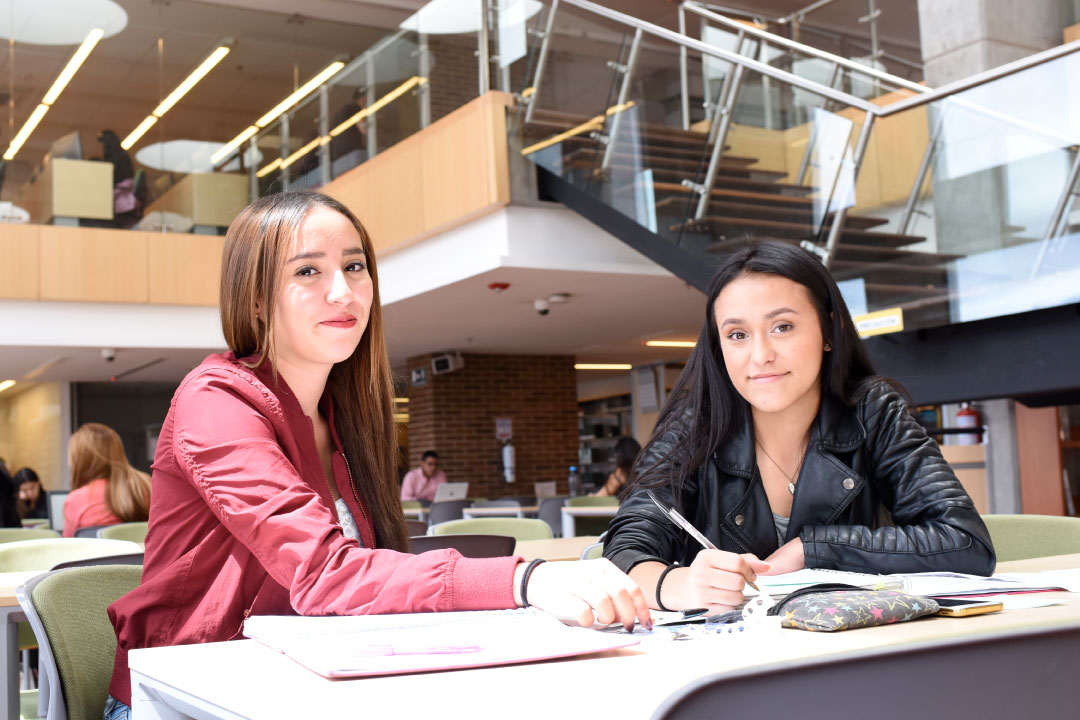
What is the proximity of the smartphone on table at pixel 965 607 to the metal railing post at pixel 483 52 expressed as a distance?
7.13 metres

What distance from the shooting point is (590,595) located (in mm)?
1021

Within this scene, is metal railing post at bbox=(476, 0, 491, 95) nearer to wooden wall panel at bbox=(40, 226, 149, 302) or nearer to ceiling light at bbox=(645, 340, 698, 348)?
wooden wall panel at bbox=(40, 226, 149, 302)

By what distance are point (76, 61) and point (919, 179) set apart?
8.94 metres

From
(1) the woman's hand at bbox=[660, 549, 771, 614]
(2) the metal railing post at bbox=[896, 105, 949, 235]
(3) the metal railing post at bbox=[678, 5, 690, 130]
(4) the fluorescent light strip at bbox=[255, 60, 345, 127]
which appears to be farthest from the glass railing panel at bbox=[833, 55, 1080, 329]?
(4) the fluorescent light strip at bbox=[255, 60, 345, 127]

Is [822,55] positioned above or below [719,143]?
above

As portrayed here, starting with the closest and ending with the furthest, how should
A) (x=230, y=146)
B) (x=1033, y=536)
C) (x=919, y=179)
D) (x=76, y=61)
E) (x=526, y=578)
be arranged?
(x=526, y=578) < (x=1033, y=536) < (x=919, y=179) < (x=76, y=61) < (x=230, y=146)

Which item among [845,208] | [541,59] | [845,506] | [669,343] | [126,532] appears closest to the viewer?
[845,506]

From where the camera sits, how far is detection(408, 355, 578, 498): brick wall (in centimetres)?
1263

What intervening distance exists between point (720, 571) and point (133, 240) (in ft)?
32.3

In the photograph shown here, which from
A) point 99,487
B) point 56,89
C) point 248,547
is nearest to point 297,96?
point 56,89

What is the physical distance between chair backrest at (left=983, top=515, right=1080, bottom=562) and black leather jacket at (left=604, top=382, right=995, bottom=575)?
30.4 inches

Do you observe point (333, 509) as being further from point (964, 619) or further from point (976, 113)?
point (976, 113)

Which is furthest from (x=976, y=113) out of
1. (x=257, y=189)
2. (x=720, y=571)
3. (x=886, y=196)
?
(x=257, y=189)

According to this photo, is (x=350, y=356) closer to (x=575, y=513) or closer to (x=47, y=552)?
(x=47, y=552)
